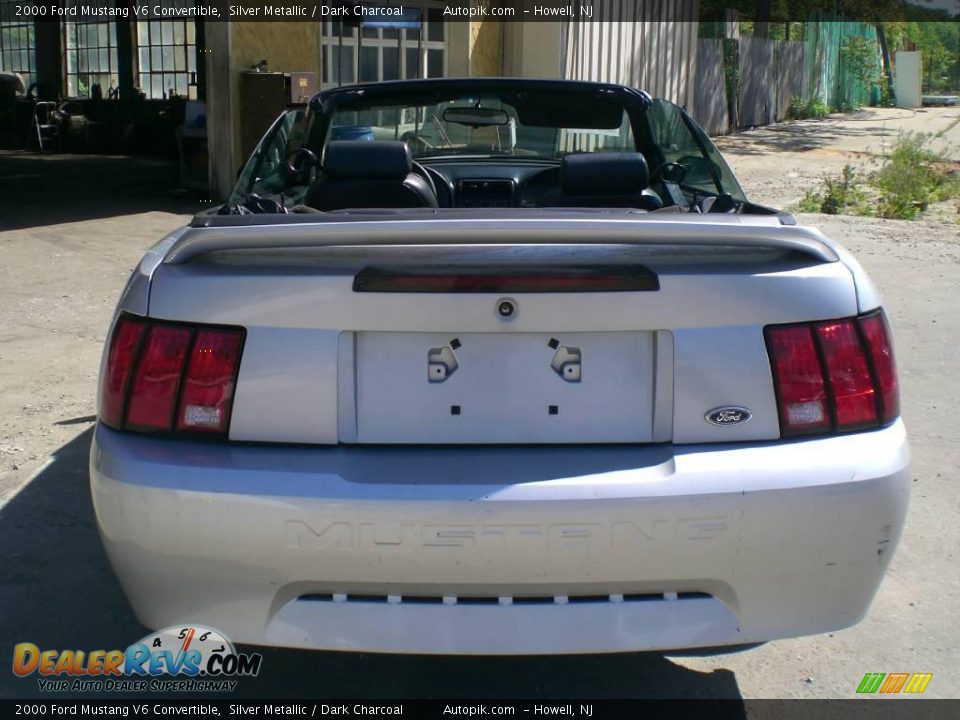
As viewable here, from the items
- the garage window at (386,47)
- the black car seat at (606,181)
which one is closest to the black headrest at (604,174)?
the black car seat at (606,181)

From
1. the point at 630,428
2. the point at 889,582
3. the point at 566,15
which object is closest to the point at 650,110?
the point at 889,582

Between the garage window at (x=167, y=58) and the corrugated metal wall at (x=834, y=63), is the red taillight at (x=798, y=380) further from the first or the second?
the corrugated metal wall at (x=834, y=63)

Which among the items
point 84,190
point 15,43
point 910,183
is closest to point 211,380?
point 910,183

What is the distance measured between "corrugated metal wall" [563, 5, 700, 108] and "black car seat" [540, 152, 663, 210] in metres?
12.3

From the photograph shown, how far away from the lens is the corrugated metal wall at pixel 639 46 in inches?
656

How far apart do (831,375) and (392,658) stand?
5.00 feet

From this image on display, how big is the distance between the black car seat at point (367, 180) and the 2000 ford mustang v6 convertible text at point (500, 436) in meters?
1.26

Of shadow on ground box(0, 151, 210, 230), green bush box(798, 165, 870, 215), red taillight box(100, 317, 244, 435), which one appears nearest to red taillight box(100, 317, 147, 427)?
red taillight box(100, 317, 244, 435)

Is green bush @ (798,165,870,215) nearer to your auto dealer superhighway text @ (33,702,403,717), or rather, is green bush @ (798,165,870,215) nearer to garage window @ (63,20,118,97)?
your auto dealer superhighway text @ (33,702,403,717)

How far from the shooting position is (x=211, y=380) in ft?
8.44

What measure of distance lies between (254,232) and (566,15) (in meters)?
14.2

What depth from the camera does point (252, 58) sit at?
12.8 metres

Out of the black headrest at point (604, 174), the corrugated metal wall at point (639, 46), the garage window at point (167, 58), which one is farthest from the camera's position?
the garage window at point (167, 58)

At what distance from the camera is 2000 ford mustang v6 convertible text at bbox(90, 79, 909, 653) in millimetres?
2441
